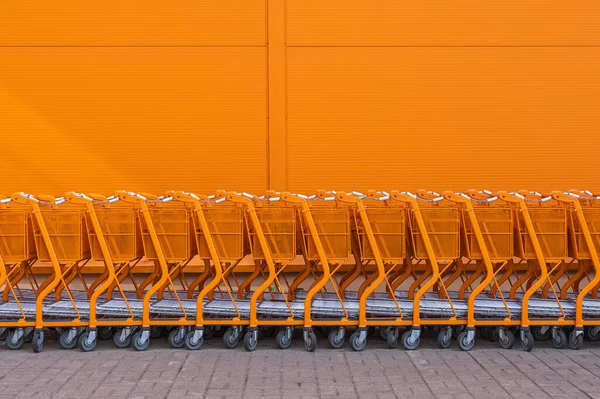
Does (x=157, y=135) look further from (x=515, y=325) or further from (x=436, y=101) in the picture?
(x=515, y=325)

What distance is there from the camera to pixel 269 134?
9.90 metres

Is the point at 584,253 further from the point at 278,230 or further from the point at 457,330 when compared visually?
the point at 278,230

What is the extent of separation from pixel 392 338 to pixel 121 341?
234 cm

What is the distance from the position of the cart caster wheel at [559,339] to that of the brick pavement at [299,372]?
0.08 m

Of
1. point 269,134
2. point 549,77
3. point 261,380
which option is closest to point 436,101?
point 549,77

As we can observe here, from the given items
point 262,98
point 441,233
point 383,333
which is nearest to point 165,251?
point 383,333

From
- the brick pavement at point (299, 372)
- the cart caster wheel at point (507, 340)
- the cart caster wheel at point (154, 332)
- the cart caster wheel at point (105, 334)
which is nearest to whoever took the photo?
the brick pavement at point (299, 372)

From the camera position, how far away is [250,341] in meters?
7.11

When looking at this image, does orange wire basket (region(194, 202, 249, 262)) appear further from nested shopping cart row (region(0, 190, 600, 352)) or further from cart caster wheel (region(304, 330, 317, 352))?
cart caster wheel (region(304, 330, 317, 352))

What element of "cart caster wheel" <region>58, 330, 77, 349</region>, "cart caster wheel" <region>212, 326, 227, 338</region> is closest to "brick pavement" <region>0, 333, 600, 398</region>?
"cart caster wheel" <region>58, 330, 77, 349</region>

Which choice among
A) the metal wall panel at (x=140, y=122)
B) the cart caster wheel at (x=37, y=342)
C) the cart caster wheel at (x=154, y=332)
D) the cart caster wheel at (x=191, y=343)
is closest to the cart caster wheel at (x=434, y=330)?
the cart caster wheel at (x=191, y=343)

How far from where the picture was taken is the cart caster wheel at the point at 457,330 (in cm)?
746

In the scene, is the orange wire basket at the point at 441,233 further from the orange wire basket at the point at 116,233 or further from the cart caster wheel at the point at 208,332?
the orange wire basket at the point at 116,233

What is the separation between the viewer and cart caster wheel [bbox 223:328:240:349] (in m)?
7.25
